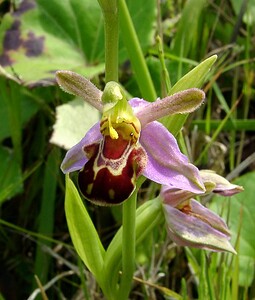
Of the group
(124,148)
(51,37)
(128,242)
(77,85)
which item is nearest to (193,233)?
(128,242)

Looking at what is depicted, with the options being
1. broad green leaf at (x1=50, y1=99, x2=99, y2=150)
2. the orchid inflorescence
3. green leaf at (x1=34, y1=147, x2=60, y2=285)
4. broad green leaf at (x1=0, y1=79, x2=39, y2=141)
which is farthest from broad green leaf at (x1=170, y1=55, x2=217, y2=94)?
broad green leaf at (x1=0, y1=79, x2=39, y2=141)

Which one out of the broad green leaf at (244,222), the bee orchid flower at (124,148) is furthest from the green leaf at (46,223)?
the bee orchid flower at (124,148)

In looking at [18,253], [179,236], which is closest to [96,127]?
[179,236]

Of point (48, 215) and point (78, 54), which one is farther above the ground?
point (78, 54)

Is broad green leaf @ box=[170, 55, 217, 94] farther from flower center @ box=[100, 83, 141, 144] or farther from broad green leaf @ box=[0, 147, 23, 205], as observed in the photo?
broad green leaf @ box=[0, 147, 23, 205]

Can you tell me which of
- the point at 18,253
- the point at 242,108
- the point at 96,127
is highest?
the point at 96,127

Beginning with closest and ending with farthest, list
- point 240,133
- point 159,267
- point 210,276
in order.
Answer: point 210,276, point 159,267, point 240,133

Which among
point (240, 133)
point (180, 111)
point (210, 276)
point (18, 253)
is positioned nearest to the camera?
point (180, 111)

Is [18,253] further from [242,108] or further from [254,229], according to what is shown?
[242,108]
